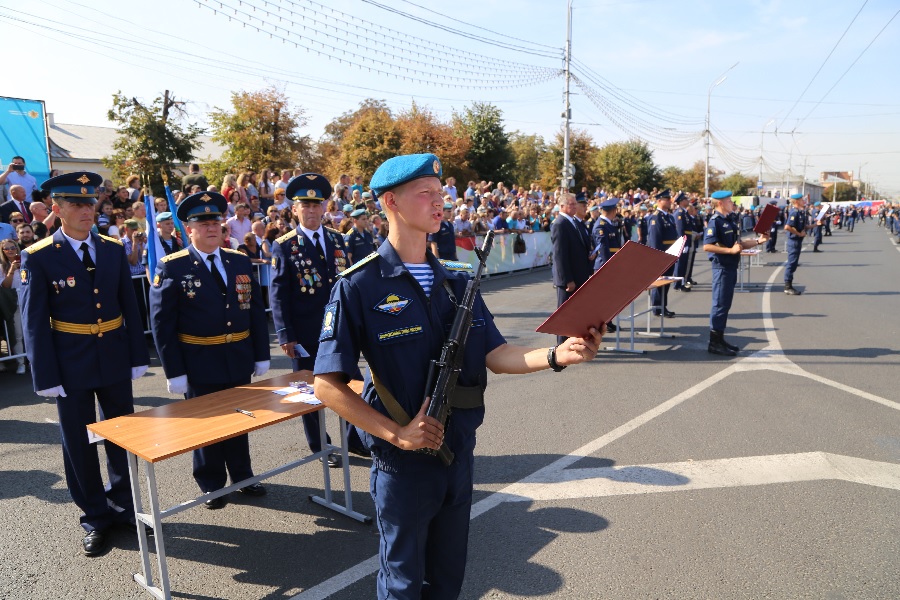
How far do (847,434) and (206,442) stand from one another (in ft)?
17.7

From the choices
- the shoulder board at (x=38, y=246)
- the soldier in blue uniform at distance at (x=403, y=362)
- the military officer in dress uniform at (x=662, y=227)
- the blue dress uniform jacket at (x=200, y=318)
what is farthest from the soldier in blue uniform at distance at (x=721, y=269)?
the shoulder board at (x=38, y=246)

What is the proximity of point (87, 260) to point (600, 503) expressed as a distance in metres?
3.83

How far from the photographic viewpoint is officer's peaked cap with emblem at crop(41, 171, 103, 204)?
370cm

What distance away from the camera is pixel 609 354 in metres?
8.64

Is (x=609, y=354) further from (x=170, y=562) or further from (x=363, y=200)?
(x=363, y=200)

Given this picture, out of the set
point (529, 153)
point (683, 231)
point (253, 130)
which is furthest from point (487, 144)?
point (529, 153)

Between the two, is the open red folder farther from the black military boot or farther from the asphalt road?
the black military boot

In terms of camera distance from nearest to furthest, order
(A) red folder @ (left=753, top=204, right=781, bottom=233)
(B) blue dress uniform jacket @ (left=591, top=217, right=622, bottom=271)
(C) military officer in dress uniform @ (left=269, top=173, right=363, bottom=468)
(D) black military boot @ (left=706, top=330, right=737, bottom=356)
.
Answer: (C) military officer in dress uniform @ (left=269, top=173, right=363, bottom=468)
(D) black military boot @ (left=706, top=330, right=737, bottom=356)
(A) red folder @ (left=753, top=204, right=781, bottom=233)
(B) blue dress uniform jacket @ (left=591, top=217, right=622, bottom=271)

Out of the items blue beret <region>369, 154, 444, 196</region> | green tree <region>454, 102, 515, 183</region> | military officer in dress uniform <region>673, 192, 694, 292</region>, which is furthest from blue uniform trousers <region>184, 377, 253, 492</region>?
green tree <region>454, 102, 515, 183</region>

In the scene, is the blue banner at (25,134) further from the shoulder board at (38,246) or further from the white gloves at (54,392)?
the white gloves at (54,392)

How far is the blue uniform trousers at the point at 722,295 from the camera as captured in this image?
27.0 feet

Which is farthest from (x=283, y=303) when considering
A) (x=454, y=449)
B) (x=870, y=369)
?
(x=870, y=369)

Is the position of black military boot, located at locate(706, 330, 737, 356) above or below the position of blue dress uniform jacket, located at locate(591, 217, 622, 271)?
below

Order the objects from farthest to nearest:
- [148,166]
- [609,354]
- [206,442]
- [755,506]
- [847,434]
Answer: [148,166] → [609,354] → [847,434] → [755,506] → [206,442]
